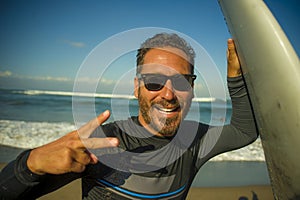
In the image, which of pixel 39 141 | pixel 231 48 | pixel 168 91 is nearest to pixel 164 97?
pixel 168 91


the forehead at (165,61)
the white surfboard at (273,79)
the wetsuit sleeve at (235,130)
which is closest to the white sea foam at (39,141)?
the wetsuit sleeve at (235,130)

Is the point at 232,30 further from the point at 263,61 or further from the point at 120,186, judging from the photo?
the point at 120,186

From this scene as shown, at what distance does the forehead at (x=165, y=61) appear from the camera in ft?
7.83

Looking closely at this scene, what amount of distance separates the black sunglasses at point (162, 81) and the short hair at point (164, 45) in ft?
0.65

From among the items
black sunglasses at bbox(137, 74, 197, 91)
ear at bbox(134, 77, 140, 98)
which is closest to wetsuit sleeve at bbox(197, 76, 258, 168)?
black sunglasses at bbox(137, 74, 197, 91)

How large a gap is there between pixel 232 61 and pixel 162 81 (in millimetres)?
824

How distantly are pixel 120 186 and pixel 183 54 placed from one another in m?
1.55

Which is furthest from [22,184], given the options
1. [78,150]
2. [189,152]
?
[189,152]

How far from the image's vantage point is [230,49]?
1.64 m

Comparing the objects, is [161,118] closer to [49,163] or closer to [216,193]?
[49,163]

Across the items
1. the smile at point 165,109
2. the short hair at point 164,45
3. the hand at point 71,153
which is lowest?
the hand at point 71,153

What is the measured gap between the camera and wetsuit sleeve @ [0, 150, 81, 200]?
1249 millimetres

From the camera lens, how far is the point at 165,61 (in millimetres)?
2379

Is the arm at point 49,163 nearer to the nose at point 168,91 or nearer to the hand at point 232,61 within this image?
the hand at point 232,61
